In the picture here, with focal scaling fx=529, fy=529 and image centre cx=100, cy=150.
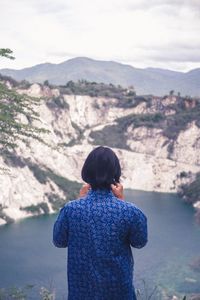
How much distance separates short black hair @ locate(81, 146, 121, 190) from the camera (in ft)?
17.9

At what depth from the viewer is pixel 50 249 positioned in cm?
4909

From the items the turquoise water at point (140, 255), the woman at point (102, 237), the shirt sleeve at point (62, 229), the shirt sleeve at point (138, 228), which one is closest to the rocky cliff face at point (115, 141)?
the turquoise water at point (140, 255)

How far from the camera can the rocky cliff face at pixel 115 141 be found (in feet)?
274

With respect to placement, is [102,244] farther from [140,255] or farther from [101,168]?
[140,255]

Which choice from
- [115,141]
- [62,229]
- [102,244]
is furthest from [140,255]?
[115,141]

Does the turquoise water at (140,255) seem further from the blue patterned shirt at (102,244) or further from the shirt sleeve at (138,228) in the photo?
the shirt sleeve at (138,228)

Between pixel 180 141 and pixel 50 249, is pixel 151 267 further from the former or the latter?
pixel 180 141

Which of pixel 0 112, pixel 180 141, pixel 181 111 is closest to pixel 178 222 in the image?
pixel 180 141

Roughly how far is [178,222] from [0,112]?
50.6 meters

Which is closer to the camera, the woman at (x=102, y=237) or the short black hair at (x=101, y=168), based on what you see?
the woman at (x=102, y=237)

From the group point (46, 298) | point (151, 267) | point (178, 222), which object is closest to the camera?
point (46, 298)

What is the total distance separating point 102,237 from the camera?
5.30 meters

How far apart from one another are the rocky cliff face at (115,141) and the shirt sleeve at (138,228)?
71314 millimetres

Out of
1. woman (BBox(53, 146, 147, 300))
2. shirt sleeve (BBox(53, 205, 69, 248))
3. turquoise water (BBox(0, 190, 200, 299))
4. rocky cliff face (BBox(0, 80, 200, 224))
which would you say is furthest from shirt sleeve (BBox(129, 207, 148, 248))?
rocky cliff face (BBox(0, 80, 200, 224))
